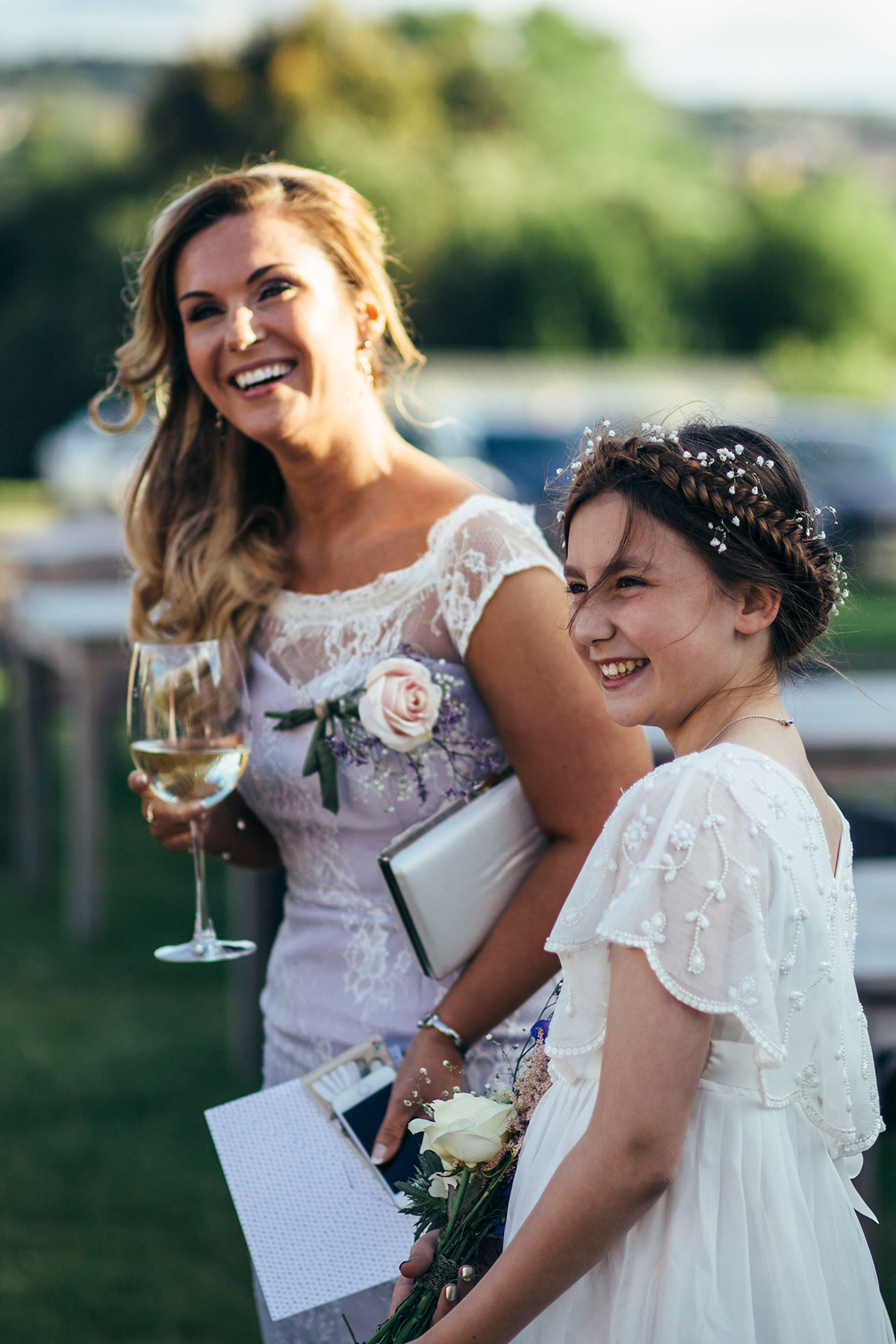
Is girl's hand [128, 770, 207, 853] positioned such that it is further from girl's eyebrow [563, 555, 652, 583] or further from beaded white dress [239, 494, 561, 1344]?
girl's eyebrow [563, 555, 652, 583]

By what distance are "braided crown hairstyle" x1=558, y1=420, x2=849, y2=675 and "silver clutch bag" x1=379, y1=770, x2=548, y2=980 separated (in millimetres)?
606

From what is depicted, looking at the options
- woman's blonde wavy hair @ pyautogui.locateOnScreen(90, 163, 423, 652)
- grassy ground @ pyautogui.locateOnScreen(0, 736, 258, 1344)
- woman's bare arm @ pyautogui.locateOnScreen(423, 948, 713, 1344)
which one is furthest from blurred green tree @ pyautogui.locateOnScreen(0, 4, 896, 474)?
woman's bare arm @ pyautogui.locateOnScreen(423, 948, 713, 1344)

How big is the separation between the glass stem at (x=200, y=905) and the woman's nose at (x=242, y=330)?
31.3 inches

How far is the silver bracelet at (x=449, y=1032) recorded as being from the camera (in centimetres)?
213

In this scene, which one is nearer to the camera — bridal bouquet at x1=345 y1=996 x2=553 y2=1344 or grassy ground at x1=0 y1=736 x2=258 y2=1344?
bridal bouquet at x1=345 y1=996 x2=553 y2=1344

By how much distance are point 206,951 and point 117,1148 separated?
2.61 meters

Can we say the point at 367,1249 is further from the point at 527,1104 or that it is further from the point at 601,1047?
the point at 601,1047

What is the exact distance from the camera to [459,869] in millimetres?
2117

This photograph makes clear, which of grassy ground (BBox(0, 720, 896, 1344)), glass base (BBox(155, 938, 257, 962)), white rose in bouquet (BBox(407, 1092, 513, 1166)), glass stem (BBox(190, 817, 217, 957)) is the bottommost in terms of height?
grassy ground (BBox(0, 720, 896, 1344))

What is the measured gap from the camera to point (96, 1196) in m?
4.15

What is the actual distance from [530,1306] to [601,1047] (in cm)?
27

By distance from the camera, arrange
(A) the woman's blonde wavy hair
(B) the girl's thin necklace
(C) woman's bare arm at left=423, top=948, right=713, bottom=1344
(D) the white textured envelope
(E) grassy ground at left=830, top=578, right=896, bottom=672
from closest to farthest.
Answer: (C) woman's bare arm at left=423, top=948, right=713, bottom=1344 < (B) the girl's thin necklace < (D) the white textured envelope < (A) the woman's blonde wavy hair < (E) grassy ground at left=830, top=578, right=896, bottom=672

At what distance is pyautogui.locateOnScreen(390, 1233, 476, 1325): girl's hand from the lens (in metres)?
1.58

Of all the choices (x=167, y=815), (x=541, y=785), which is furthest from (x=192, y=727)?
(x=541, y=785)
